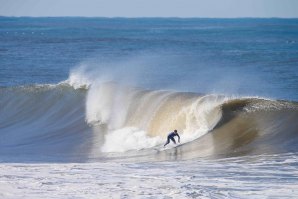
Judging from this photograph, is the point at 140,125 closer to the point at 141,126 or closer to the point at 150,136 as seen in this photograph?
the point at 141,126

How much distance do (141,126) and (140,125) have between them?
0.13m

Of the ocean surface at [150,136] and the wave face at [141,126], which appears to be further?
the wave face at [141,126]

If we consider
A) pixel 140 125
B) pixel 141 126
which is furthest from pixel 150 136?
pixel 140 125

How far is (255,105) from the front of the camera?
2506 cm

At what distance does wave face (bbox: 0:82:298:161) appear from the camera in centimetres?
2114

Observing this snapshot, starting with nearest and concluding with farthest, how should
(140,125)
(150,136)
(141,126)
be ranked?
1. (150,136)
2. (141,126)
3. (140,125)

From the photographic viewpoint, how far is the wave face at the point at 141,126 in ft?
69.4

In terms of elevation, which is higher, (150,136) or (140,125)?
(140,125)

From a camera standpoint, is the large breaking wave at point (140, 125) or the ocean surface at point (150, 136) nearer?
the ocean surface at point (150, 136)

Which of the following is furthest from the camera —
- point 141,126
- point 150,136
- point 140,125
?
point 140,125

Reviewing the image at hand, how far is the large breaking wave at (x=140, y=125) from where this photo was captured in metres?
21.2

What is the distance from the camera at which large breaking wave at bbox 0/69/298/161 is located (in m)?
21.2

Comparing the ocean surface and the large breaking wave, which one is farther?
the large breaking wave

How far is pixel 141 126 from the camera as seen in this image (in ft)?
84.3
